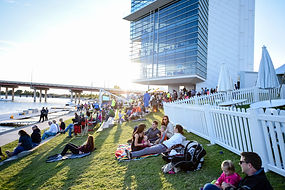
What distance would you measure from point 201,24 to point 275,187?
113 ft

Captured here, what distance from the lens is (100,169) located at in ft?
14.9

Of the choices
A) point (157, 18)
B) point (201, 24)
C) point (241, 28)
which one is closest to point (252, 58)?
point (241, 28)

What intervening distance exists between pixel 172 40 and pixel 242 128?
113ft

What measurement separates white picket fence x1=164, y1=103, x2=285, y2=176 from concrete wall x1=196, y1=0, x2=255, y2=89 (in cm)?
3141

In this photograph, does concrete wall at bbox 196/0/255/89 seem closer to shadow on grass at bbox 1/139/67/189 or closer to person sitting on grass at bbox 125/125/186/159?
person sitting on grass at bbox 125/125/186/159

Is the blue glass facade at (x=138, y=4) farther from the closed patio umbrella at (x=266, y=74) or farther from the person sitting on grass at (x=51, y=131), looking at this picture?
the person sitting on grass at (x=51, y=131)

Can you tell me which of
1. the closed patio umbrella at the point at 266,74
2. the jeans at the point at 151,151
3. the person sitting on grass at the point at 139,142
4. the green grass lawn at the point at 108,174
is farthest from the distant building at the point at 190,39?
the green grass lawn at the point at 108,174

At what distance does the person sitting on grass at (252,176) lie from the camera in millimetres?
2045

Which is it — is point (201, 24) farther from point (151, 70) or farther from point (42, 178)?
point (42, 178)

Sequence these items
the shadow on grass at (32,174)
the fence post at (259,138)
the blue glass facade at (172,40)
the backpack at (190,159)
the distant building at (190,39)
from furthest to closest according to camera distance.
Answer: the distant building at (190,39) < the blue glass facade at (172,40) < the shadow on grass at (32,174) < the backpack at (190,159) < the fence post at (259,138)

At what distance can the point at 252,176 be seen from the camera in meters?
2.15

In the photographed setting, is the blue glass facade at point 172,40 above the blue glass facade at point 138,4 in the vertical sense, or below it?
below

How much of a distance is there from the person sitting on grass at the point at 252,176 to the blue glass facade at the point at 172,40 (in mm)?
30064

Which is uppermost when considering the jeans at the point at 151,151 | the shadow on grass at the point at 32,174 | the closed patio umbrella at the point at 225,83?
the closed patio umbrella at the point at 225,83
